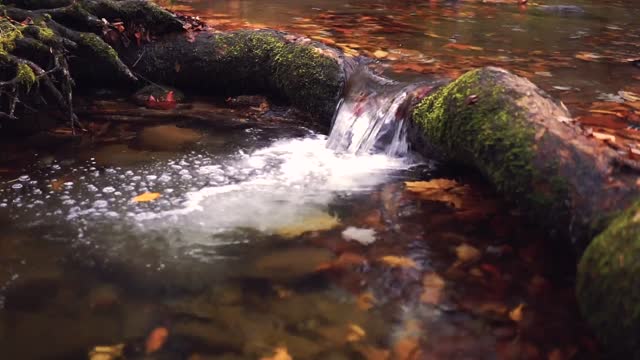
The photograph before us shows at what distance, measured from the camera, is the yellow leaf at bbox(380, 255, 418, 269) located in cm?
299

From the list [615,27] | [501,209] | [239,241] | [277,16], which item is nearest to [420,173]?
[501,209]

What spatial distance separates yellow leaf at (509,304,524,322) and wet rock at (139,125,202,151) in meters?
2.89

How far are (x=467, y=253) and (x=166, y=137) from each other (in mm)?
2743

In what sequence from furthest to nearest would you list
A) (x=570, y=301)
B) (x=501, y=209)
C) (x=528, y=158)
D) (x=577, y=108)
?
(x=577, y=108)
(x=501, y=209)
(x=528, y=158)
(x=570, y=301)

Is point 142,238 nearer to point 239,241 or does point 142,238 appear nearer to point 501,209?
point 239,241

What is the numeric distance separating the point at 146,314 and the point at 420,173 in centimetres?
234

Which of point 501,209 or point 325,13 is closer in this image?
point 501,209

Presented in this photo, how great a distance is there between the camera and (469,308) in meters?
2.64

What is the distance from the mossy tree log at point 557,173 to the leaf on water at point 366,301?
0.91 metres

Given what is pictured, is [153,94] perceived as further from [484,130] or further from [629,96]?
[629,96]

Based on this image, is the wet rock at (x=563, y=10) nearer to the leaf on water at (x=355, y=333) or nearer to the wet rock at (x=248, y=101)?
the wet rock at (x=248, y=101)

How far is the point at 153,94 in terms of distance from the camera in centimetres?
561

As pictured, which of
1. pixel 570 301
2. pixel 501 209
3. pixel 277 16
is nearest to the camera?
pixel 570 301

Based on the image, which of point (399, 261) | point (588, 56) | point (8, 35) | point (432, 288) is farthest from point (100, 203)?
point (588, 56)
